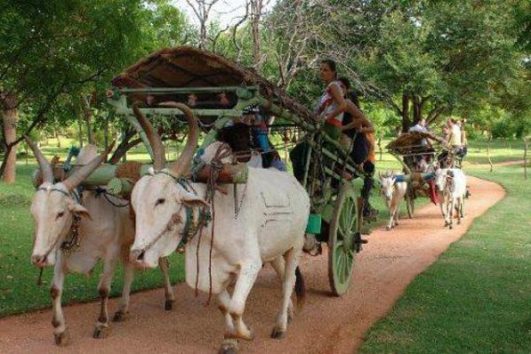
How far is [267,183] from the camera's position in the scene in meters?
6.00

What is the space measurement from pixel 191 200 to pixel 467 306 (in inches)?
166

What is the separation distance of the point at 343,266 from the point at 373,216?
1.88m

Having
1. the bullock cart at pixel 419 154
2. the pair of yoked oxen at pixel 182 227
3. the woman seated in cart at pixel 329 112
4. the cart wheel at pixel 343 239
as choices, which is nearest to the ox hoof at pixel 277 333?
the pair of yoked oxen at pixel 182 227

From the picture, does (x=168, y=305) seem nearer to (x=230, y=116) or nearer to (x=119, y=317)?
(x=119, y=317)

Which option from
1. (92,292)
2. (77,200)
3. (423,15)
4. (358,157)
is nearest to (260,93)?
(77,200)

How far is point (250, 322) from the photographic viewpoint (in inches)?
268

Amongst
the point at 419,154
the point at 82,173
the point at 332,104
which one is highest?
the point at 332,104

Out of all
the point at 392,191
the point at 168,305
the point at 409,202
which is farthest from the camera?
the point at 409,202

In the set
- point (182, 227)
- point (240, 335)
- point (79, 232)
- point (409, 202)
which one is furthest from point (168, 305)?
point (409, 202)

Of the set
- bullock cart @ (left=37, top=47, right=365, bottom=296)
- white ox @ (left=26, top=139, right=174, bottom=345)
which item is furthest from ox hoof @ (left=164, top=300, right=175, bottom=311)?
bullock cart @ (left=37, top=47, right=365, bottom=296)

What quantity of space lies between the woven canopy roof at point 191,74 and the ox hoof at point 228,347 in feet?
6.97

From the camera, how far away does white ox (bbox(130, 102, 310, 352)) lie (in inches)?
188

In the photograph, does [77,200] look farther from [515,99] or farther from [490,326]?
[515,99]

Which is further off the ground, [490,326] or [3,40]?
[3,40]
